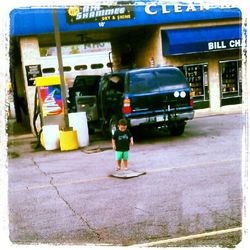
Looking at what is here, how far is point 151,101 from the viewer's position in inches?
316

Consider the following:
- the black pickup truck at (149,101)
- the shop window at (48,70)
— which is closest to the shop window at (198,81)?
the black pickup truck at (149,101)

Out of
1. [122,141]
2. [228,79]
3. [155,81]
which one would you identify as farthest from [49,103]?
[228,79]

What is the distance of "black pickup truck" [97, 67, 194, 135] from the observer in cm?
784

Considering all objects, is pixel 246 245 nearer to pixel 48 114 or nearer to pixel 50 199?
pixel 50 199

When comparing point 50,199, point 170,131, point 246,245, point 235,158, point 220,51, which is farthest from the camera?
point 220,51

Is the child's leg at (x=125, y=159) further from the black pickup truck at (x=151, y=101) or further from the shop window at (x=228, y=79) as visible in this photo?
the shop window at (x=228, y=79)

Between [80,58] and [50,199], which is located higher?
[80,58]

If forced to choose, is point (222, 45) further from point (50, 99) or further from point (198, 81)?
point (50, 99)

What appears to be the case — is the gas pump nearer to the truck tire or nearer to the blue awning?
the truck tire

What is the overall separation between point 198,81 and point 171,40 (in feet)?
5.65

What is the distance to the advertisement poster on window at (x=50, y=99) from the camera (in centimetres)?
1021

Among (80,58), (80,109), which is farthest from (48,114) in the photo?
(80,58)

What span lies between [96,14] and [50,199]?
6.74 meters

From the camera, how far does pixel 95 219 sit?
455cm
